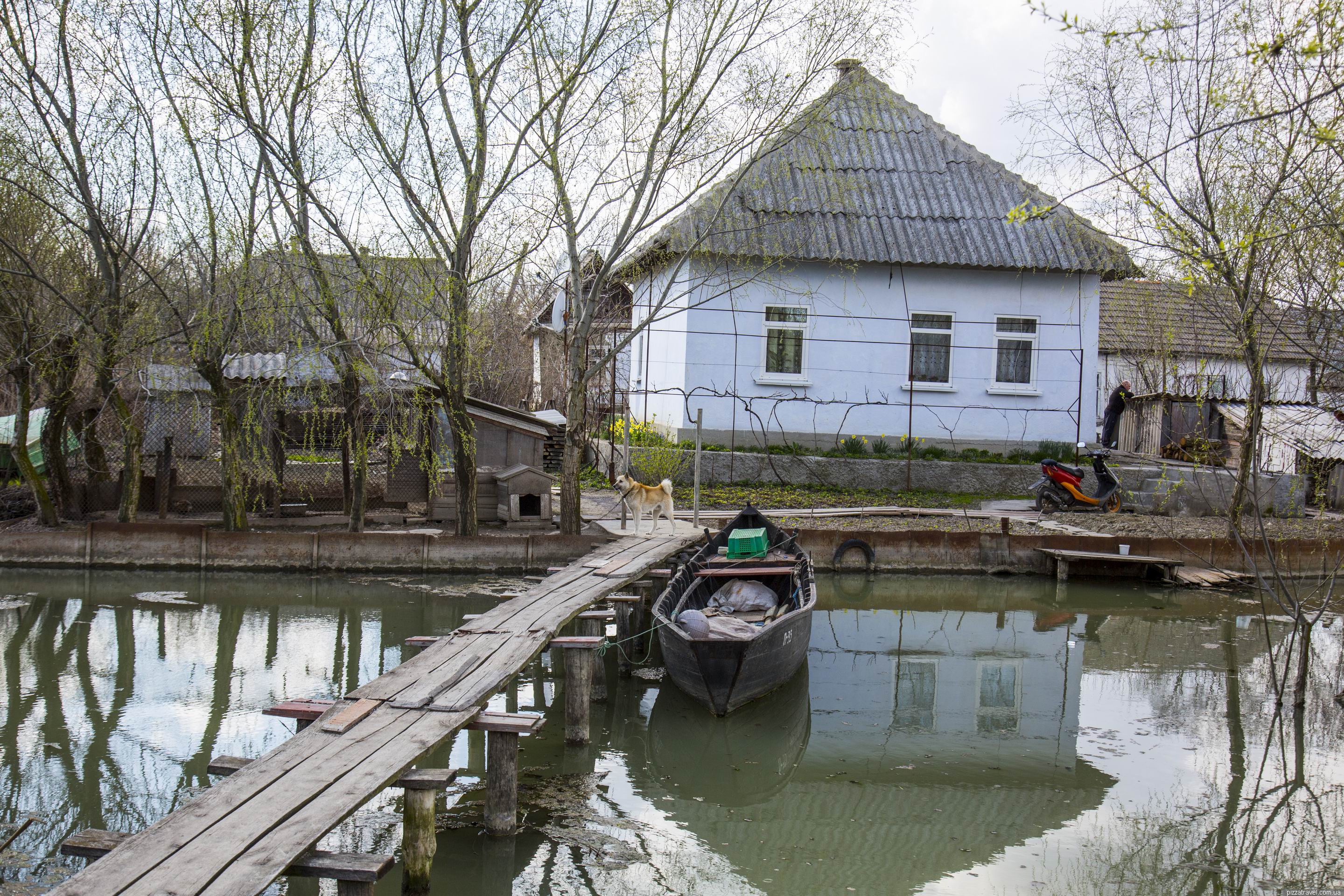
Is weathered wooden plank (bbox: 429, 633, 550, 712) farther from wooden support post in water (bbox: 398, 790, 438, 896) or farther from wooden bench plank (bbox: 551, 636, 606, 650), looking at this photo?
wooden support post in water (bbox: 398, 790, 438, 896)

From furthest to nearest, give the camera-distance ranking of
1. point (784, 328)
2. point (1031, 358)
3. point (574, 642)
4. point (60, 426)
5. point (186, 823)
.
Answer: point (1031, 358)
point (784, 328)
point (60, 426)
point (574, 642)
point (186, 823)

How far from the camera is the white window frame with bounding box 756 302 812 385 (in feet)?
67.4

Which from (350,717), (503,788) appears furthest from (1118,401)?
(350,717)

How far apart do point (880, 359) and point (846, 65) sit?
6801mm

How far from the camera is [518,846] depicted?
6.42m

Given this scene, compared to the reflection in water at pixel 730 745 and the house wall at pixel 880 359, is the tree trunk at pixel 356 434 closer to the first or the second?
the reflection in water at pixel 730 745

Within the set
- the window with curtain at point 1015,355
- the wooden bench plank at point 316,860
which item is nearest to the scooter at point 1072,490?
the window with curtain at point 1015,355

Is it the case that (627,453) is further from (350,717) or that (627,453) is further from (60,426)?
(350,717)

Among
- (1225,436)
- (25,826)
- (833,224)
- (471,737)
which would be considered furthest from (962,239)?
(25,826)

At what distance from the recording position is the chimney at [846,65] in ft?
47.1

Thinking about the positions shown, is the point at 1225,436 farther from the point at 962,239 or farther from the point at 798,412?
the point at 798,412

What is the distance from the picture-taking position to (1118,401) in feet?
77.7

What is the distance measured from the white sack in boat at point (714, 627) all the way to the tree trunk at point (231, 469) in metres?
7.92

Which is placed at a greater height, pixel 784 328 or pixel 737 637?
pixel 784 328
